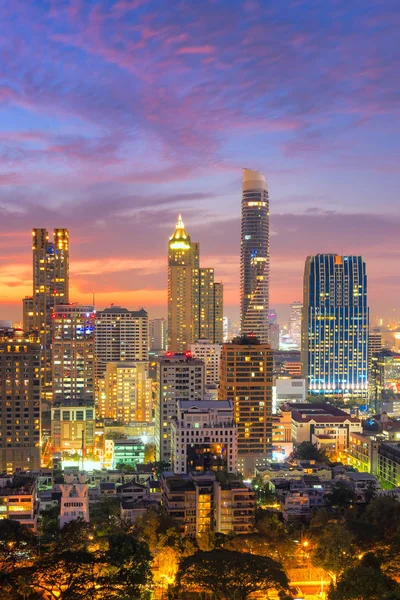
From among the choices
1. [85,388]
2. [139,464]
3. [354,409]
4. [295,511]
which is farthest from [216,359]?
[295,511]

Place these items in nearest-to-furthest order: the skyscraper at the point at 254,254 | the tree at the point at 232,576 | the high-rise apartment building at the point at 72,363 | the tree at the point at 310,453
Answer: the tree at the point at 232,576, the tree at the point at 310,453, the high-rise apartment building at the point at 72,363, the skyscraper at the point at 254,254

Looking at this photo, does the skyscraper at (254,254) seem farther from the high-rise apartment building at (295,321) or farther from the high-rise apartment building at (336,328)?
the high-rise apartment building at (295,321)

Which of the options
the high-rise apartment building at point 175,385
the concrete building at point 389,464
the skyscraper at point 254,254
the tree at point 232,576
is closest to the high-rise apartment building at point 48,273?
the skyscraper at point 254,254

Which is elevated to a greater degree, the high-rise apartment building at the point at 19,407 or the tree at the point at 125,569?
the high-rise apartment building at the point at 19,407

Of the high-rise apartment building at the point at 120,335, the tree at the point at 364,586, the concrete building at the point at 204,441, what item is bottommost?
the tree at the point at 364,586

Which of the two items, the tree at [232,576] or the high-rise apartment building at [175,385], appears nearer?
the tree at [232,576]

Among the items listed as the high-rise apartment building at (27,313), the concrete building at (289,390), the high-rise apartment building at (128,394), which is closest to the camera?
the high-rise apartment building at (128,394)

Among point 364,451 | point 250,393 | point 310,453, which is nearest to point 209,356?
point 250,393
